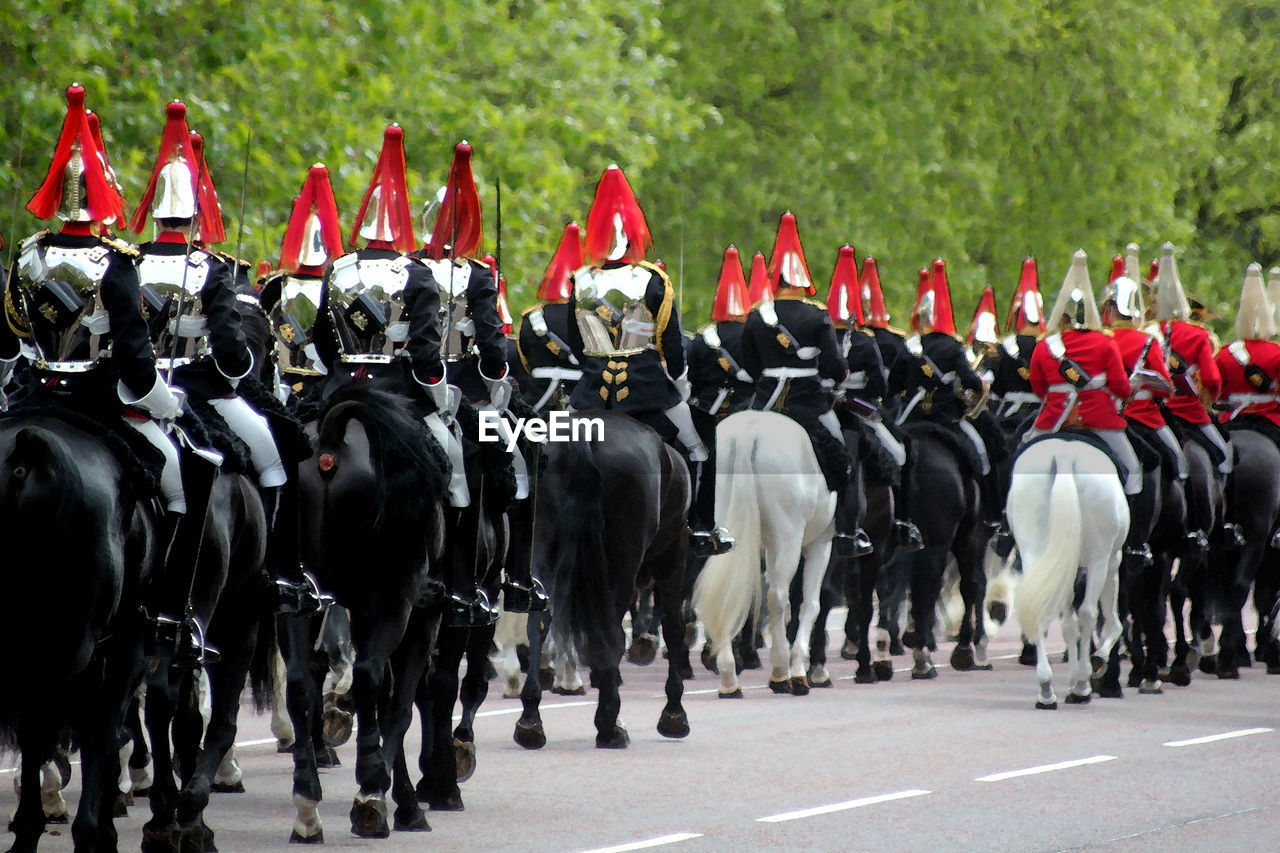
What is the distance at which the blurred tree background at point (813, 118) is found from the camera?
20.3 m

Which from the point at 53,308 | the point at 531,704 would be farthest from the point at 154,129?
the point at 53,308

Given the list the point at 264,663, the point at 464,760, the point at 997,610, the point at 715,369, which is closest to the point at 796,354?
the point at 715,369

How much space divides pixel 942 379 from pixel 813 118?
1482 centimetres

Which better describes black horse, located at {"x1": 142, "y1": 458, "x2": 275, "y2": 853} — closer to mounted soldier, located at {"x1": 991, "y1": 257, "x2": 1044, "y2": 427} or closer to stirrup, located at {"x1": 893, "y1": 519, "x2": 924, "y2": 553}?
stirrup, located at {"x1": 893, "y1": 519, "x2": 924, "y2": 553}

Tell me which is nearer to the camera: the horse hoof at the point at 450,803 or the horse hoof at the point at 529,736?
the horse hoof at the point at 450,803

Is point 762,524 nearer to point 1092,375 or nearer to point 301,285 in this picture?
point 1092,375

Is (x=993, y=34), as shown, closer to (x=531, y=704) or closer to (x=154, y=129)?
(x=154, y=129)

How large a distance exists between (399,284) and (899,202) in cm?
2246

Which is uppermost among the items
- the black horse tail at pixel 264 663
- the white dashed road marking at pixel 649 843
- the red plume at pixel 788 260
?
the red plume at pixel 788 260

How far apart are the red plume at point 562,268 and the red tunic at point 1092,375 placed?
3.31 metres

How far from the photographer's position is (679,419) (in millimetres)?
12258

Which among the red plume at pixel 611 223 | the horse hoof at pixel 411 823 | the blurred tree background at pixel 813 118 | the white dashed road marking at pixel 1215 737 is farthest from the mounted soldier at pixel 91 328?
the blurred tree background at pixel 813 118

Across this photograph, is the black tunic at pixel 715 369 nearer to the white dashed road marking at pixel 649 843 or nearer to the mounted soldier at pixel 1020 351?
the mounted soldier at pixel 1020 351

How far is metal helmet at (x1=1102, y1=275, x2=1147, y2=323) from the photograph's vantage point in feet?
48.8
